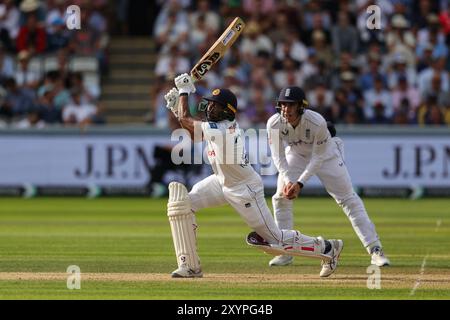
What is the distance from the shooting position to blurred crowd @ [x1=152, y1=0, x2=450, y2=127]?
74.5ft

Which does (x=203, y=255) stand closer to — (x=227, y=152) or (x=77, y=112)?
(x=227, y=152)

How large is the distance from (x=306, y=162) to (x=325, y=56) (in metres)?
12.5

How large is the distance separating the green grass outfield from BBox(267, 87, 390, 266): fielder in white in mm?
421

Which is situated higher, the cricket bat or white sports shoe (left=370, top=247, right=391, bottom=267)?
the cricket bat

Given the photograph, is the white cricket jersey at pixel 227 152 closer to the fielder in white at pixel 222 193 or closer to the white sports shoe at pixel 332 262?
the fielder in white at pixel 222 193

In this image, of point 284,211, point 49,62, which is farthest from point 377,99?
point 284,211

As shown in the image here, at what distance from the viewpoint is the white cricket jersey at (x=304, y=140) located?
1123cm

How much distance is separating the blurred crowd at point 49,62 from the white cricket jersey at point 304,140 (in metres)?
11.4

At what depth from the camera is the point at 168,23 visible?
2483 cm

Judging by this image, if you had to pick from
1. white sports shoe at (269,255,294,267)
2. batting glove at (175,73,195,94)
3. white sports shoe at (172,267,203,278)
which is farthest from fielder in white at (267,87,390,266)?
white sports shoe at (172,267,203,278)

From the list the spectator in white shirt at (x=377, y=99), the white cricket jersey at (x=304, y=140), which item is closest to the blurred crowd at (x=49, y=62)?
the spectator in white shirt at (x=377, y=99)

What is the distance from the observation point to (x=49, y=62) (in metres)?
24.3

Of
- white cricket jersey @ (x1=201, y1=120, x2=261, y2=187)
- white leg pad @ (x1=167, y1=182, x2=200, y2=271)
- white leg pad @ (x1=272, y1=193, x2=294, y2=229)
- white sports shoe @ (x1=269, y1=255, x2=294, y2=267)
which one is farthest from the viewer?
white leg pad @ (x1=272, y1=193, x2=294, y2=229)

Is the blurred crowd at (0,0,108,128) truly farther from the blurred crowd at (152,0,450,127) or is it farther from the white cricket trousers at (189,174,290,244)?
the white cricket trousers at (189,174,290,244)
